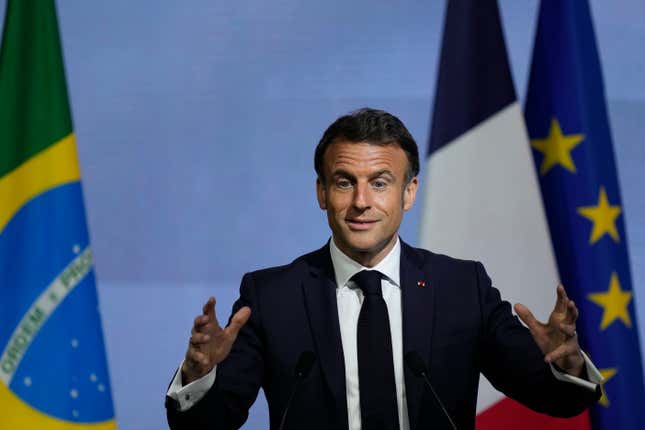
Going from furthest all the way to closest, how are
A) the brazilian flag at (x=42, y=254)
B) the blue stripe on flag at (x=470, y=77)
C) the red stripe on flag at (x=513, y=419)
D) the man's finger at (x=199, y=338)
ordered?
the blue stripe on flag at (x=470, y=77), the red stripe on flag at (x=513, y=419), the brazilian flag at (x=42, y=254), the man's finger at (x=199, y=338)

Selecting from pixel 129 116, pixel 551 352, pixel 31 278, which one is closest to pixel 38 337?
pixel 31 278

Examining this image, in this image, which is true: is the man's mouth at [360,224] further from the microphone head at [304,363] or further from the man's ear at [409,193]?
the microphone head at [304,363]

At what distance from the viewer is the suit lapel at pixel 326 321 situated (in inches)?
64.4

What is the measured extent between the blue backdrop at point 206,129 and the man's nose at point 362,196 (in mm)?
1638

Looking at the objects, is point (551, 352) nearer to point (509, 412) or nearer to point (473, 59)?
point (509, 412)

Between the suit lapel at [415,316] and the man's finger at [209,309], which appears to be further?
the suit lapel at [415,316]

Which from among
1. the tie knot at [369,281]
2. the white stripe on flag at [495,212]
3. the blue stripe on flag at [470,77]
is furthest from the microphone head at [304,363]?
the blue stripe on flag at [470,77]

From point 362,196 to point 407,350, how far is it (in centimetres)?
32

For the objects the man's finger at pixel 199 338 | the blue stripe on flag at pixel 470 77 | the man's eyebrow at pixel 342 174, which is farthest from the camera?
the blue stripe on flag at pixel 470 77

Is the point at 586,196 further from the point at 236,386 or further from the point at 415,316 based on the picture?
the point at 236,386

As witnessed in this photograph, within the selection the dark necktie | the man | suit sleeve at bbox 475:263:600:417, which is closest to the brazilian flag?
the man

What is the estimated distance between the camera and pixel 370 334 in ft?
5.46

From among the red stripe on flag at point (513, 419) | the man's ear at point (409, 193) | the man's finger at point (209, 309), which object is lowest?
the red stripe on flag at point (513, 419)

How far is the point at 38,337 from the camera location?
2752 mm
